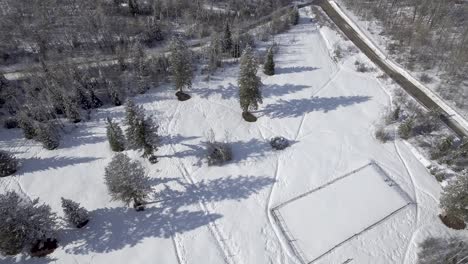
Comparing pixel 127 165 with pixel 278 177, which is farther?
pixel 278 177

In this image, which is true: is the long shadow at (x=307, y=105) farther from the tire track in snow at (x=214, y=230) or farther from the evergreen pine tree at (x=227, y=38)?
the evergreen pine tree at (x=227, y=38)

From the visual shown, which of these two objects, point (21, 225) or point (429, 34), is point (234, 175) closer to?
point (21, 225)

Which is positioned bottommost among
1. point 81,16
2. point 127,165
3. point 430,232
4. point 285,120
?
point 430,232

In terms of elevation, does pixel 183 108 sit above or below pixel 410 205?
above

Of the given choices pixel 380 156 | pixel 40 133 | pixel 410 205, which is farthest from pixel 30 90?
pixel 410 205

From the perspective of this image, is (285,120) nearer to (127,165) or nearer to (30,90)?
(127,165)

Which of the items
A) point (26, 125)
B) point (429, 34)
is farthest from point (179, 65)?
point (429, 34)
